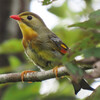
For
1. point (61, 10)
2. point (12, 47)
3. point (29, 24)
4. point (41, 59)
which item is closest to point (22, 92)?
point (41, 59)

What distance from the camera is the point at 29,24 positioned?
155 inches

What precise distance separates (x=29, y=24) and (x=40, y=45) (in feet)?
1.94

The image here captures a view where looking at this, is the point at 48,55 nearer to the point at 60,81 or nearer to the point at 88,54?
the point at 60,81

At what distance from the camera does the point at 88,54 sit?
1.34m

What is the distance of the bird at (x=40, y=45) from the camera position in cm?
342

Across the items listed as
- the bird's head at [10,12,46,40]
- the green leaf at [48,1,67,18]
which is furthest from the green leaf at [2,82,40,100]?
the green leaf at [48,1,67,18]

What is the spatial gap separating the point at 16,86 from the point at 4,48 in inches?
37.6

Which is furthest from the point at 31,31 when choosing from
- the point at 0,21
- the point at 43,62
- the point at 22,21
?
the point at 0,21

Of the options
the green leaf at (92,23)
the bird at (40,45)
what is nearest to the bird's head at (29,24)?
the bird at (40,45)

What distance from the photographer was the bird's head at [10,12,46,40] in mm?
3753

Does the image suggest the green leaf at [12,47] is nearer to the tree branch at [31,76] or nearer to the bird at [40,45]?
the bird at [40,45]

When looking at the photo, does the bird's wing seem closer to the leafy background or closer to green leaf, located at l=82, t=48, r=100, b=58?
the leafy background

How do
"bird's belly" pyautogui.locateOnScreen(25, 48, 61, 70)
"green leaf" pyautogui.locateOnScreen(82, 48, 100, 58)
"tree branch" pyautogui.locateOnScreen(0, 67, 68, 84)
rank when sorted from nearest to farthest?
1. "green leaf" pyautogui.locateOnScreen(82, 48, 100, 58)
2. "tree branch" pyautogui.locateOnScreen(0, 67, 68, 84)
3. "bird's belly" pyautogui.locateOnScreen(25, 48, 61, 70)

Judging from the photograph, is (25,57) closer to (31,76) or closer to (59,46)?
(59,46)
